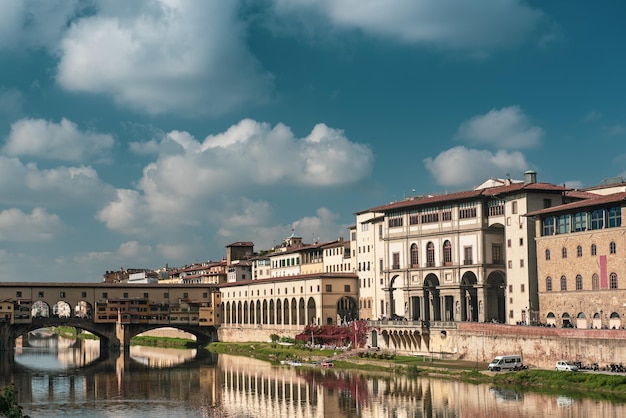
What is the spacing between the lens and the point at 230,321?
127 meters

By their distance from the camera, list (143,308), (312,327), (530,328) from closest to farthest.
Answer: (530,328)
(312,327)
(143,308)

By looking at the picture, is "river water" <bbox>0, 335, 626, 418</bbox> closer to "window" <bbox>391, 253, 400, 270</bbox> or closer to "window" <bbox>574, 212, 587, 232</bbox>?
"window" <bbox>391, 253, 400, 270</bbox>

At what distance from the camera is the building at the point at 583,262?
64.6m

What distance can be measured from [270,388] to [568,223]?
87.0ft

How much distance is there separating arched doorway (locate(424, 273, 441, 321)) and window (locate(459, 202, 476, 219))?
7562mm

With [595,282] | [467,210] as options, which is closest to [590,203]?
[595,282]

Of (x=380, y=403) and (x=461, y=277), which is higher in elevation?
(x=461, y=277)

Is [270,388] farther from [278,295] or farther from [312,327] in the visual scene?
[278,295]

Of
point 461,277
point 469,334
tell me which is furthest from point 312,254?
point 469,334

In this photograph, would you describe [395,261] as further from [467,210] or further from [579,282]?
[579,282]

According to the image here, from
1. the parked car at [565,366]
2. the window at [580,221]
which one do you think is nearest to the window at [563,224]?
the window at [580,221]

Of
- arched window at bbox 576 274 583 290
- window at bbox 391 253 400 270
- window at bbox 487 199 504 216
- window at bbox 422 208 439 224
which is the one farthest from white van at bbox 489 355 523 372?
window at bbox 391 253 400 270

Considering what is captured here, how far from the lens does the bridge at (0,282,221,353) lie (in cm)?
11500

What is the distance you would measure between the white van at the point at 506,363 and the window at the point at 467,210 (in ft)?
59.7
